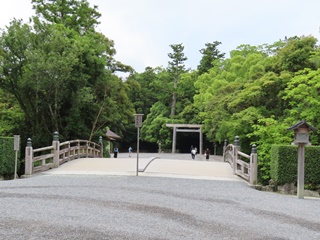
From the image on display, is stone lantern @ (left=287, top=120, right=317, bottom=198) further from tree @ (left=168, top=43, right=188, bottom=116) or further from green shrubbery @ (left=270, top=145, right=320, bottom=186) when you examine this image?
tree @ (left=168, top=43, right=188, bottom=116)

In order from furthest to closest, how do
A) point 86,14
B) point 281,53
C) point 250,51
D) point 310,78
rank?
1. point 250,51
2. point 86,14
3. point 281,53
4. point 310,78

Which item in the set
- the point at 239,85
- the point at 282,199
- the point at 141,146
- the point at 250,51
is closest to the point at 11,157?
the point at 282,199

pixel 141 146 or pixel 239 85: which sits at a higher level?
pixel 239 85

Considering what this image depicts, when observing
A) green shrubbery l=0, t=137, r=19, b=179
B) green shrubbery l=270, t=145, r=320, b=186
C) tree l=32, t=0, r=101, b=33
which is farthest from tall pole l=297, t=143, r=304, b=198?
tree l=32, t=0, r=101, b=33

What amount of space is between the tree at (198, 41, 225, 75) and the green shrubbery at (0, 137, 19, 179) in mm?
31374

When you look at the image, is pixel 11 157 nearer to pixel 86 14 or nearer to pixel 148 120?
pixel 86 14

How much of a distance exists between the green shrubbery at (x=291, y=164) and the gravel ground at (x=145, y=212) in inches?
75.0

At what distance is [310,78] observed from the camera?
15.1 meters

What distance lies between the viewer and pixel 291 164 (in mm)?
11086

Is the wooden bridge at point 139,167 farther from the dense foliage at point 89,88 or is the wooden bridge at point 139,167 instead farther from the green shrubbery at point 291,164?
the dense foliage at point 89,88

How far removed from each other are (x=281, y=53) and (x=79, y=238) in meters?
16.3

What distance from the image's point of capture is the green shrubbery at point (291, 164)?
11078 millimetres

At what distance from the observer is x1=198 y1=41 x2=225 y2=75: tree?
43.4m

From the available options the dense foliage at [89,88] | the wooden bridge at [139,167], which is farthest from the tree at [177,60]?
the wooden bridge at [139,167]
